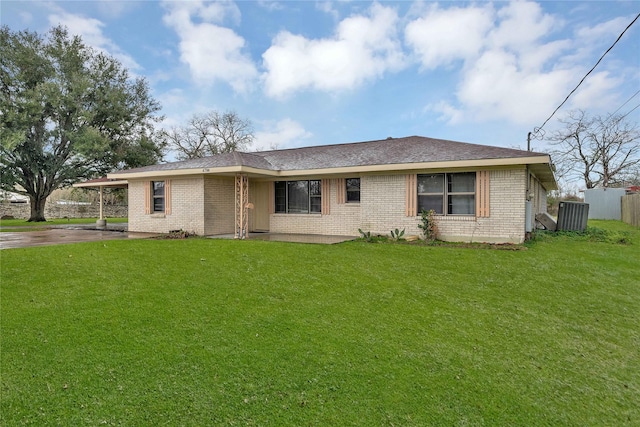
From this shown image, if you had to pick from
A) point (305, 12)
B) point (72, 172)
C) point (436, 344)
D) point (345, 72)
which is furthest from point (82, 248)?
point (72, 172)

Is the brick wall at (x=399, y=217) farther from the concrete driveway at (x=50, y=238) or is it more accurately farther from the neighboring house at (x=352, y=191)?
the concrete driveway at (x=50, y=238)

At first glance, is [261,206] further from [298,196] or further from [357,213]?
[357,213]

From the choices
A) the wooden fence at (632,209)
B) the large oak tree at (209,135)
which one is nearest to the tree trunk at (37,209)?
the large oak tree at (209,135)

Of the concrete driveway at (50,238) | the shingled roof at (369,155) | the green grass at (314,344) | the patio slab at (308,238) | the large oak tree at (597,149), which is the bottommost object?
the green grass at (314,344)

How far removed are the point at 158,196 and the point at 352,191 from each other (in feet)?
25.1

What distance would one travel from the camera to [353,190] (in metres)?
13.0

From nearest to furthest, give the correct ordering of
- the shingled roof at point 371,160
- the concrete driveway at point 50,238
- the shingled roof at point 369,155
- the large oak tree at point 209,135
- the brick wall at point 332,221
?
the concrete driveway at point 50,238, the shingled roof at point 371,160, the shingled roof at point 369,155, the brick wall at point 332,221, the large oak tree at point 209,135

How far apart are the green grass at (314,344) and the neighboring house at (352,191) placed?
3650 mm

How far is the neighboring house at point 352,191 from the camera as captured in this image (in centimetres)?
1048

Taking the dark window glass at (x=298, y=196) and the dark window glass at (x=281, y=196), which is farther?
the dark window glass at (x=281, y=196)

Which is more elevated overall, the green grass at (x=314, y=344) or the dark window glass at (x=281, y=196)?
the dark window glass at (x=281, y=196)

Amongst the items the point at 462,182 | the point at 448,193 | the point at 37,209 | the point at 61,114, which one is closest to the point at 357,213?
the point at 448,193

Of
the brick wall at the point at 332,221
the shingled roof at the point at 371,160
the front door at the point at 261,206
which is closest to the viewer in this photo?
the shingled roof at the point at 371,160

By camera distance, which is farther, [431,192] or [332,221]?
[332,221]
